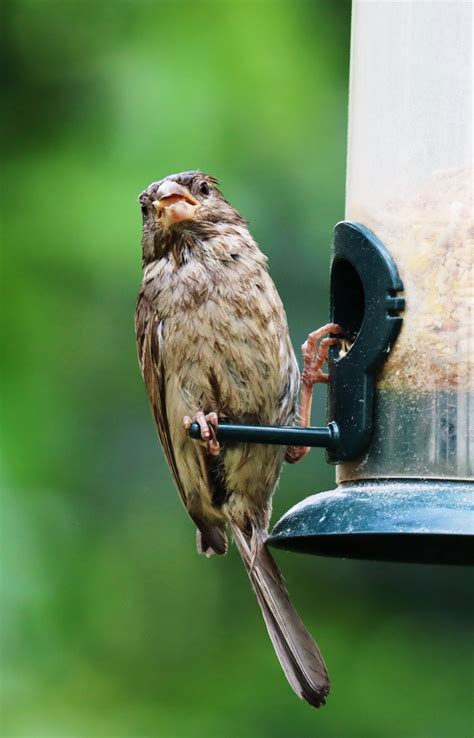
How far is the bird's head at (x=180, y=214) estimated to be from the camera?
5332 millimetres

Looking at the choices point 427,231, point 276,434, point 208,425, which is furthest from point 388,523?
point 208,425

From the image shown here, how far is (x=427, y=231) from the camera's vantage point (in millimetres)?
4555

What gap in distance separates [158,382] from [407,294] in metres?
1.05

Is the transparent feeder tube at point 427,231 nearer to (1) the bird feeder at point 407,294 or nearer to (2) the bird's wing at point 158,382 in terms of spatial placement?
(1) the bird feeder at point 407,294

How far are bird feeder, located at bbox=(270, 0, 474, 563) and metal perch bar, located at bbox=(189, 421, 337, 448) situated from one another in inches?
1.4

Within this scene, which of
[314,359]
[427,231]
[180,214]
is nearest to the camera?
Result: [427,231]

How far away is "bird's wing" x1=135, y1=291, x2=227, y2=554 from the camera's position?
17.5 ft

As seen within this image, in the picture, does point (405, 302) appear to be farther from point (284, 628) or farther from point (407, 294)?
point (284, 628)

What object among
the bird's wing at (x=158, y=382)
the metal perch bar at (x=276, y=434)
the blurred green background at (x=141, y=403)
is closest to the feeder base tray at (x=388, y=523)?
the metal perch bar at (x=276, y=434)

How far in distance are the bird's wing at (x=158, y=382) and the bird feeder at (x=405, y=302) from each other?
731 mm

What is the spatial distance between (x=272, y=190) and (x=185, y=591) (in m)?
1.36

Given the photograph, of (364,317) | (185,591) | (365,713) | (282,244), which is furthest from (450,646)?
(364,317)

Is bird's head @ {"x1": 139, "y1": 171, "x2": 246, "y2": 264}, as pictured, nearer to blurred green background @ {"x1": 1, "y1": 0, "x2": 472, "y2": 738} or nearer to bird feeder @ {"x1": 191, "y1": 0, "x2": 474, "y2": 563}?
blurred green background @ {"x1": 1, "y1": 0, "x2": 472, "y2": 738}

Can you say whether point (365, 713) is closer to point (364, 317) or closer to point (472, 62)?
point (364, 317)
